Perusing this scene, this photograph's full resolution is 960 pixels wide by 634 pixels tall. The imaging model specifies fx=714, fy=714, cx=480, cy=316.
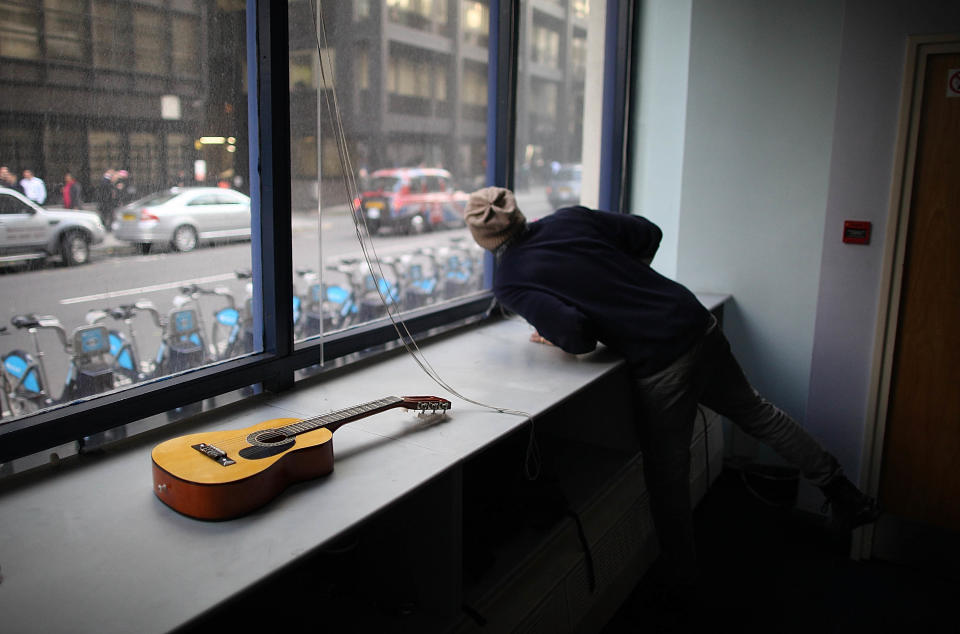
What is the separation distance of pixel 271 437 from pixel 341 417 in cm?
18

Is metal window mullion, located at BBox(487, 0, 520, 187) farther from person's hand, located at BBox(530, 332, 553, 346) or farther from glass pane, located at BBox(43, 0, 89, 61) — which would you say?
glass pane, located at BBox(43, 0, 89, 61)

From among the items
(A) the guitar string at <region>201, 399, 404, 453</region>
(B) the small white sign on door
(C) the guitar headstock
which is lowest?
(C) the guitar headstock

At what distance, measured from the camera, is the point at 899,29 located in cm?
254

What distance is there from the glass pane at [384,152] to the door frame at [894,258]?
152 centimetres

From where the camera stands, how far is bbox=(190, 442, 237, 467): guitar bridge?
1.32m

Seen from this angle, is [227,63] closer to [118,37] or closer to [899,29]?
[118,37]

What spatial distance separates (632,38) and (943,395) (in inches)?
83.4

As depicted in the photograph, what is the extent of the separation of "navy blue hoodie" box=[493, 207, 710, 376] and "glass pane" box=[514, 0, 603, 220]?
2.81 ft

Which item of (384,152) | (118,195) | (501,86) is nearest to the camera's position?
(118,195)

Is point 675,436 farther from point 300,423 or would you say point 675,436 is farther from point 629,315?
point 300,423

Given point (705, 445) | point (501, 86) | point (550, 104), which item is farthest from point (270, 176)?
point (705, 445)

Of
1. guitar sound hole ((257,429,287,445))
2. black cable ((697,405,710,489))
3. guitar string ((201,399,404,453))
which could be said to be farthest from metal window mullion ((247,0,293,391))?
black cable ((697,405,710,489))

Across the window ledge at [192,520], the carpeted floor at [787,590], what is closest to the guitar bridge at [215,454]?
the window ledge at [192,520]

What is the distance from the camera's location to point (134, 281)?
164cm
